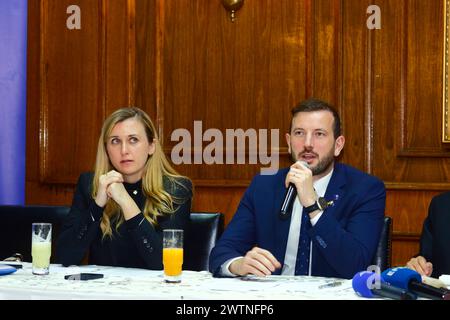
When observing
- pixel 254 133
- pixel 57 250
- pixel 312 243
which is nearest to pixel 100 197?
pixel 57 250

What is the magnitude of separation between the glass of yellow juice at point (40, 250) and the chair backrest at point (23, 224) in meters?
0.60

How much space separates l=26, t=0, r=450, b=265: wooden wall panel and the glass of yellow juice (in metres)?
1.39

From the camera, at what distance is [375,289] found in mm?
1773

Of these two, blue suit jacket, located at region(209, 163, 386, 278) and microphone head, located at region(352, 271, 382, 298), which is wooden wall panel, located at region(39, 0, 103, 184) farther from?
microphone head, located at region(352, 271, 382, 298)

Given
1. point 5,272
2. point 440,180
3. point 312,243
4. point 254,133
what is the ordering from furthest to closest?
1. point 254,133
2. point 440,180
3. point 312,243
4. point 5,272

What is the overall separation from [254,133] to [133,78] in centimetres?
70

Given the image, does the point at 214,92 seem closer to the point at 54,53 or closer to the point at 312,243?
the point at 54,53

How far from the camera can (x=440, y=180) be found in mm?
3254

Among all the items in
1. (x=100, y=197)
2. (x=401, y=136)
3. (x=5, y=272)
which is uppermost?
(x=401, y=136)

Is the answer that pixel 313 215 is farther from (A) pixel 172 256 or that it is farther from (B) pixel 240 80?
(B) pixel 240 80

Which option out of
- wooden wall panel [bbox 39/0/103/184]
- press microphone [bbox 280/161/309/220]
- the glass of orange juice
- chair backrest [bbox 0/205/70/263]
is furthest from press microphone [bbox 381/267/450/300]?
wooden wall panel [bbox 39/0/103/184]

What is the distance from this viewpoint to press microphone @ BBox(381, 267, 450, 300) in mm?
1700

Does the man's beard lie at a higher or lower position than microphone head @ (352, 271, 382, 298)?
higher
